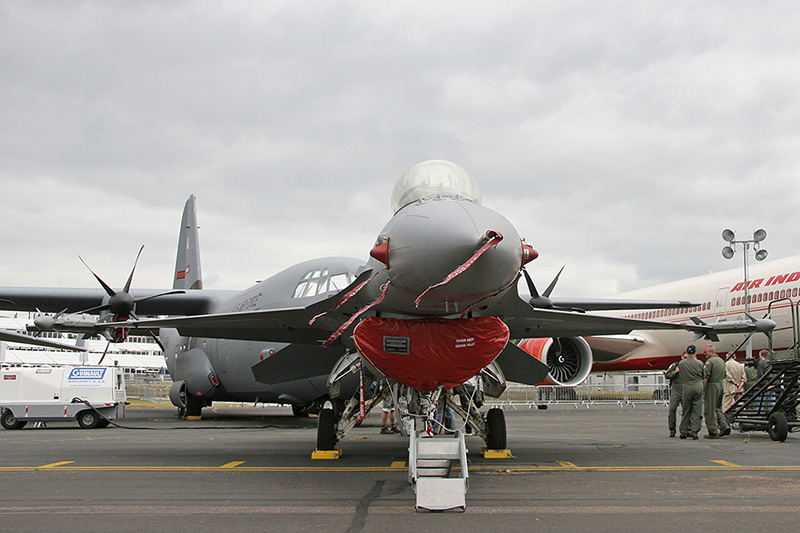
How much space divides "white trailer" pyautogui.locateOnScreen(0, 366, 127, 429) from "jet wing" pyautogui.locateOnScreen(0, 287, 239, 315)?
201cm

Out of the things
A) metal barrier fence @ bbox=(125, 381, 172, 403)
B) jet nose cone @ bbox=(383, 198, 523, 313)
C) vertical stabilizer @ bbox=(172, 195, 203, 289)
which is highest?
vertical stabilizer @ bbox=(172, 195, 203, 289)

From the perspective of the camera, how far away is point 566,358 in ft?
69.8

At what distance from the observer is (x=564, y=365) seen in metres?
21.2

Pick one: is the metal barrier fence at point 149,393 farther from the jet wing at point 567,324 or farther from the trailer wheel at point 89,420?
the jet wing at point 567,324

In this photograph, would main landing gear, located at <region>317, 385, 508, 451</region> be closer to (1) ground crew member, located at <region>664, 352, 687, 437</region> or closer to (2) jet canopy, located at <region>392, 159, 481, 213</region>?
(2) jet canopy, located at <region>392, 159, 481, 213</region>

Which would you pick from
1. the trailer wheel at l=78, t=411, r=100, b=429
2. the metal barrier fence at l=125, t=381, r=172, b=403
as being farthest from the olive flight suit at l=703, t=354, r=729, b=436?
the metal barrier fence at l=125, t=381, r=172, b=403

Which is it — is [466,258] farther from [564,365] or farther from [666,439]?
[564,365]

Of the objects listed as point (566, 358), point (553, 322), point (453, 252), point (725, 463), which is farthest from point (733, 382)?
point (453, 252)

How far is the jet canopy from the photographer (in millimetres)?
7273

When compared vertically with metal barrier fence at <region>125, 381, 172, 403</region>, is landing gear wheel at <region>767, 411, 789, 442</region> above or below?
above

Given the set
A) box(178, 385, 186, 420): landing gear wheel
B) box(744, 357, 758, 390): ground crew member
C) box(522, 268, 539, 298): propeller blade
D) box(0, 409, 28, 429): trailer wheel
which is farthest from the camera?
box(178, 385, 186, 420): landing gear wheel

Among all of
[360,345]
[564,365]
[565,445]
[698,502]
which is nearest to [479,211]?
[360,345]

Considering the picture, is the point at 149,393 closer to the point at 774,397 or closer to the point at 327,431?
the point at 327,431

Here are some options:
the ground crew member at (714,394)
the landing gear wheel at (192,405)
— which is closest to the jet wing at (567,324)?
the ground crew member at (714,394)
